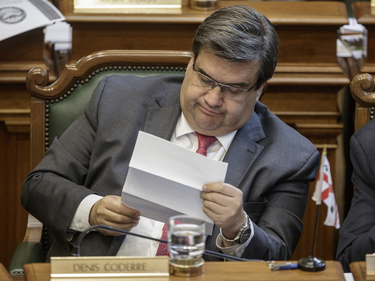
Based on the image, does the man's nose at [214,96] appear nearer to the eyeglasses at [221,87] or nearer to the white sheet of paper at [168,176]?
the eyeglasses at [221,87]

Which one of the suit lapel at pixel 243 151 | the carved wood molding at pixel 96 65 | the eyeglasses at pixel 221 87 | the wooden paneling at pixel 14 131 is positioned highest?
the eyeglasses at pixel 221 87

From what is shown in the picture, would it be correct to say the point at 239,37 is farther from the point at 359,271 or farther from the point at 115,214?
the point at 359,271

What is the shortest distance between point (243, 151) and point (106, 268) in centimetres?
73

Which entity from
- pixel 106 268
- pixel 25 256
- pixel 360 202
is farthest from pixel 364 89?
pixel 25 256

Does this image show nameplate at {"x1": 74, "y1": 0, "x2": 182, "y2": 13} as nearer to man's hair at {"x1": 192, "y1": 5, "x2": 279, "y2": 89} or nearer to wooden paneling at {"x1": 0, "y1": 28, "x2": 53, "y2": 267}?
wooden paneling at {"x1": 0, "y1": 28, "x2": 53, "y2": 267}

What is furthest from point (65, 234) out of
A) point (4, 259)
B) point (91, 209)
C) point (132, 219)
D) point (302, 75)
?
point (302, 75)

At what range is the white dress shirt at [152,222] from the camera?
153 centimetres

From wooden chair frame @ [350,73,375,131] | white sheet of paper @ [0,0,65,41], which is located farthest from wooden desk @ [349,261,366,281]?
white sheet of paper @ [0,0,65,41]

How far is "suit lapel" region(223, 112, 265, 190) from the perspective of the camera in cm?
162

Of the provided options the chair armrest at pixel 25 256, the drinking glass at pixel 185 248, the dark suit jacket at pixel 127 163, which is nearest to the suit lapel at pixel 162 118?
the dark suit jacket at pixel 127 163

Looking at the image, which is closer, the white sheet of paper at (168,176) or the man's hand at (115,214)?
the white sheet of paper at (168,176)

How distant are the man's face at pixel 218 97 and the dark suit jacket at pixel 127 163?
70mm

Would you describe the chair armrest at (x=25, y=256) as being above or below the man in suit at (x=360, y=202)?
below

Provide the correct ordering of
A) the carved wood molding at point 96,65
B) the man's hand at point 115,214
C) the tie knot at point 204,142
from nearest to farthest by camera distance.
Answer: the man's hand at point 115,214 → the tie knot at point 204,142 → the carved wood molding at point 96,65
